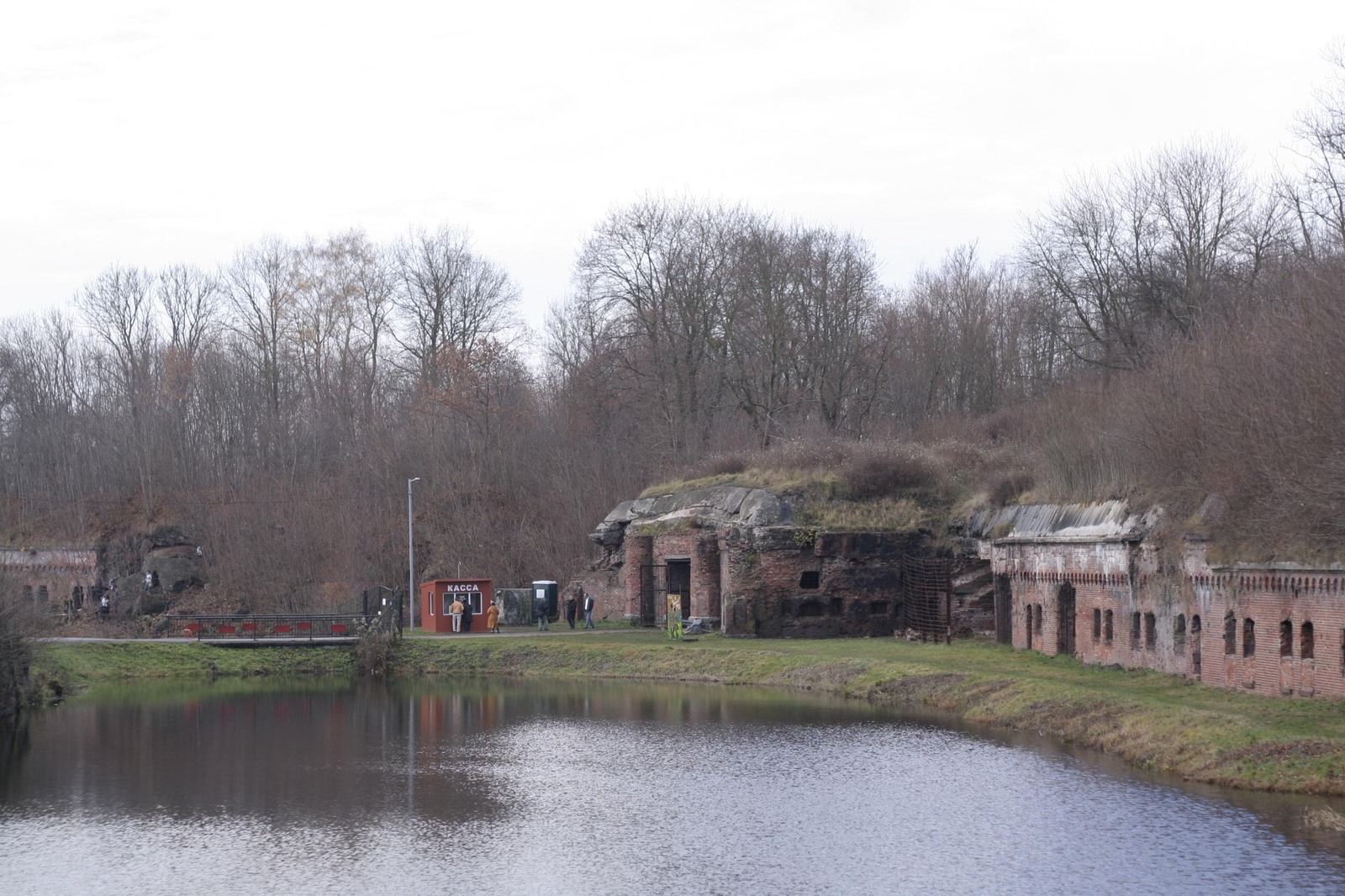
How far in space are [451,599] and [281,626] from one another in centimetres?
551

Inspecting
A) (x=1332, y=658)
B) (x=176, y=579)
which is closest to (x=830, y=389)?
(x=176, y=579)

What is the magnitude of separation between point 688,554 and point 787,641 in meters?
4.99

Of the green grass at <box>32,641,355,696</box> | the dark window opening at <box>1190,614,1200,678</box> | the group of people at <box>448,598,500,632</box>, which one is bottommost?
the green grass at <box>32,641,355,696</box>

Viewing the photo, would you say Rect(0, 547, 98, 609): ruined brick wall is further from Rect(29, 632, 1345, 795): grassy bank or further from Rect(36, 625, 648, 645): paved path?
Rect(29, 632, 1345, 795): grassy bank

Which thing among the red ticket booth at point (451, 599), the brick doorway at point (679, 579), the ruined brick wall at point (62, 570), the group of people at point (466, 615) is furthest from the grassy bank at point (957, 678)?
the ruined brick wall at point (62, 570)

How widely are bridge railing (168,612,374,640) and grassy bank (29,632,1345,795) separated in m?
1.30

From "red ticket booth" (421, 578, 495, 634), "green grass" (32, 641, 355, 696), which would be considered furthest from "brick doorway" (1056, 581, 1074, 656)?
"green grass" (32, 641, 355, 696)

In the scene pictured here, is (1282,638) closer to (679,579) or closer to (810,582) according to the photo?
(810,582)

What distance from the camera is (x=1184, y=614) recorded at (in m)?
25.9

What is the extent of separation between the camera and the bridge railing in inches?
1687

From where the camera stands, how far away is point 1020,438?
4762cm

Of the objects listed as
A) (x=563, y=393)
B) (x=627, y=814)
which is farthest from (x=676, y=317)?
(x=627, y=814)

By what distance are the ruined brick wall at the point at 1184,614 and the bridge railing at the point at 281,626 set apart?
20047 millimetres

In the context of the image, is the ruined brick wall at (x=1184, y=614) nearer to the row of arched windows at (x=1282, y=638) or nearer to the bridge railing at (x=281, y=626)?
the row of arched windows at (x=1282, y=638)
